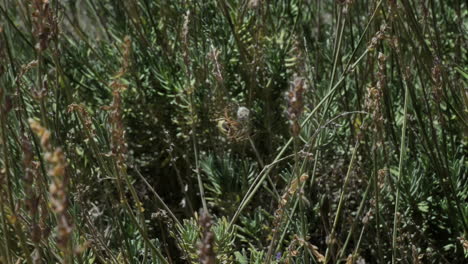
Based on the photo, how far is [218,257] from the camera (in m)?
1.33

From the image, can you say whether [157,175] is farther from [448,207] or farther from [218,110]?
[448,207]

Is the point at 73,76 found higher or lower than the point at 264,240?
higher

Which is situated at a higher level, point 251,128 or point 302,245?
point 251,128

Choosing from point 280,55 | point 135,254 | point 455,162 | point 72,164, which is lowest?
point 135,254

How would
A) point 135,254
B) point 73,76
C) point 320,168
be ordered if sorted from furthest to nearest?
point 73,76, point 320,168, point 135,254

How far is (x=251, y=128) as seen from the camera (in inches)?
70.6

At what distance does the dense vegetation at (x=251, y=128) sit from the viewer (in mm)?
1457

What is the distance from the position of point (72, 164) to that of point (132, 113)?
38 centimetres

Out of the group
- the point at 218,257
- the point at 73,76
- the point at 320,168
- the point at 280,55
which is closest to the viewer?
the point at 218,257

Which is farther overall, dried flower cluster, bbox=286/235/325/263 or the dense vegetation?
the dense vegetation

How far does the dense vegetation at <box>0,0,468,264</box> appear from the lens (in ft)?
4.78

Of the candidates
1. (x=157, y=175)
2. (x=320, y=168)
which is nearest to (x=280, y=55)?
(x=320, y=168)

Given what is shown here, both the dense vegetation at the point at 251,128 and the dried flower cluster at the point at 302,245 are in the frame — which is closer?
the dried flower cluster at the point at 302,245

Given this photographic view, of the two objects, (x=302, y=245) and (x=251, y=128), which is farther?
(x=251, y=128)
